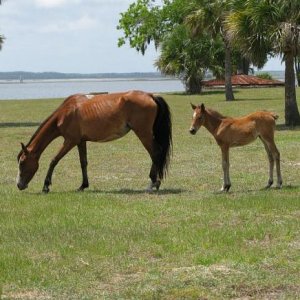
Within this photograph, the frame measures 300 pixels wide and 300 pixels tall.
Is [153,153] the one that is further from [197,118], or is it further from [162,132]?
[197,118]

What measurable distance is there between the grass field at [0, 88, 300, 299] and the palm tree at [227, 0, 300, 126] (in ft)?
32.4

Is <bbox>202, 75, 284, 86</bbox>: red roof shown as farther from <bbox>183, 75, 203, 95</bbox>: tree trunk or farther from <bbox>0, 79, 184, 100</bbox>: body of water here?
<bbox>0, 79, 184, 100</bbox>: body of water

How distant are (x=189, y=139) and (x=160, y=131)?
10.3 metres

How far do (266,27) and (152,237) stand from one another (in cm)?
1739

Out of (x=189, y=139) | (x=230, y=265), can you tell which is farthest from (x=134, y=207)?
(x=189, y=139)

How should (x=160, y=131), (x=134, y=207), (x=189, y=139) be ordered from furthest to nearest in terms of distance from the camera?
1. (x=189, y=139)
2. (x=160, y=131)
3. (x=134, y=207)

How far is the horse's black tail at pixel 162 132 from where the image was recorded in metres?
12.8

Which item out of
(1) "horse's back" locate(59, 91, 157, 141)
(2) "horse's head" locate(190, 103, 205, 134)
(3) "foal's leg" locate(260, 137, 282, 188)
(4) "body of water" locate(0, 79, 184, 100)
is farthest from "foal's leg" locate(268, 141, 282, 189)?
(4) "body of water" locate(0, 79, 184, 100)

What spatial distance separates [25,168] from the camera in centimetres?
1290

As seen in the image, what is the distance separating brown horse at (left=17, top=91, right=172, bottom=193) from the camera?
12.8 meters

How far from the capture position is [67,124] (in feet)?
43.0

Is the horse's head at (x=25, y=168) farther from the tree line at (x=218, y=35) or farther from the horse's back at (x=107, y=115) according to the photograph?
the tree line at (x=218, y=35)

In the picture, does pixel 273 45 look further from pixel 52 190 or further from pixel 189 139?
pixel 52 190

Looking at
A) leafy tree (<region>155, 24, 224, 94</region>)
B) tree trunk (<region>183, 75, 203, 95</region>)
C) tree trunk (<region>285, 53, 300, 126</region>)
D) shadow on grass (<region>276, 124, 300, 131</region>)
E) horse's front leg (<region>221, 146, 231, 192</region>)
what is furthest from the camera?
tree trunk (<region>183, 75, 203, 95</region>)
